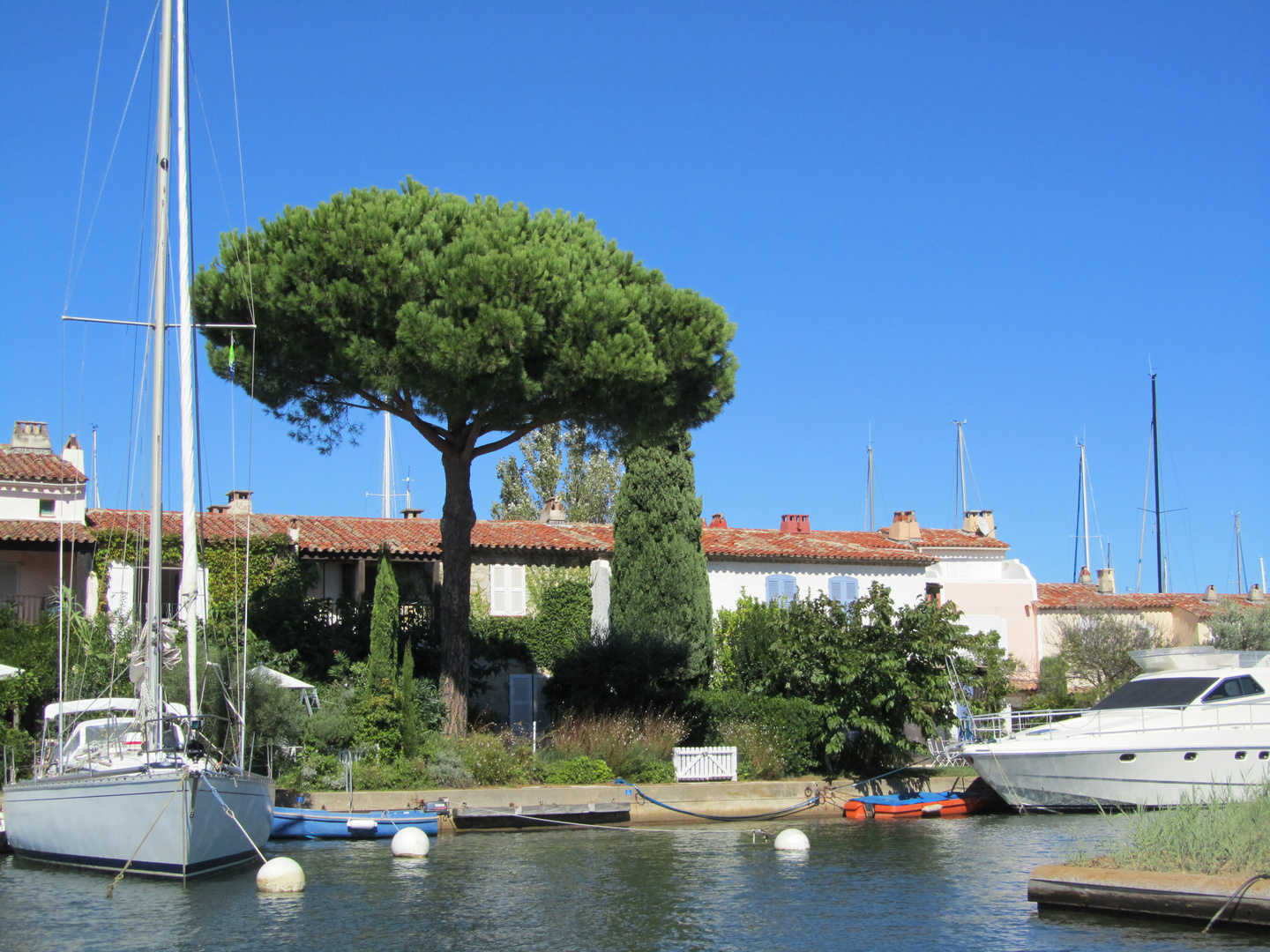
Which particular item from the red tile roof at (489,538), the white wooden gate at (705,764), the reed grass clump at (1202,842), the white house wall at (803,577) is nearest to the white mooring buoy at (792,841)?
the white wooden gate at (705,764)

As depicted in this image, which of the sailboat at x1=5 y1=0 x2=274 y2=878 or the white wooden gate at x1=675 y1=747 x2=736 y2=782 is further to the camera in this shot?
the white wooden gate at x1=675 y1=747 x2=736 y2=782

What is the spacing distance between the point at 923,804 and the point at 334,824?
419 inches

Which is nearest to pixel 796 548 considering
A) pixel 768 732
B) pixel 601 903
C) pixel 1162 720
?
pixel 768 732

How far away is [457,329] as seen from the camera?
21000 millimetres

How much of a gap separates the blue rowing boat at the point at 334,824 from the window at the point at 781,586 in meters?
16.2

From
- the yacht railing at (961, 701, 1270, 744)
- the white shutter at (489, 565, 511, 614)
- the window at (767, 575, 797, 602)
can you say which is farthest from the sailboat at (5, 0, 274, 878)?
the window at (767, 575, 797, 602)

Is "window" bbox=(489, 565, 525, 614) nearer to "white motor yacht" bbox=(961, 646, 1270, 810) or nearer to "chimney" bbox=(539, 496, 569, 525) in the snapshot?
"chimney" bbox=(539, 496, 569, 525)

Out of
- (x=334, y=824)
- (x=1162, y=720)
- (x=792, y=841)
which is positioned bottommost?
(x=792, y=841)

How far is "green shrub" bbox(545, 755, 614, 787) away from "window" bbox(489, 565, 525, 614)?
27.0 feet

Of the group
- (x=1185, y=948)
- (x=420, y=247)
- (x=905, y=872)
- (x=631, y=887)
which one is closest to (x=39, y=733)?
(x=420, y=247)

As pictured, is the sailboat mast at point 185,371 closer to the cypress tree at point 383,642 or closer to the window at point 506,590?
the cypress tree at point 383,642

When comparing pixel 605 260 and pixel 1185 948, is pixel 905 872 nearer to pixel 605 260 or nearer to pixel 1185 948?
pixel 1185 948

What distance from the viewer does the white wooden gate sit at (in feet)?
75.8

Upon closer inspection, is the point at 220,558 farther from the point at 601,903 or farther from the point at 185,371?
the point at 601,903
